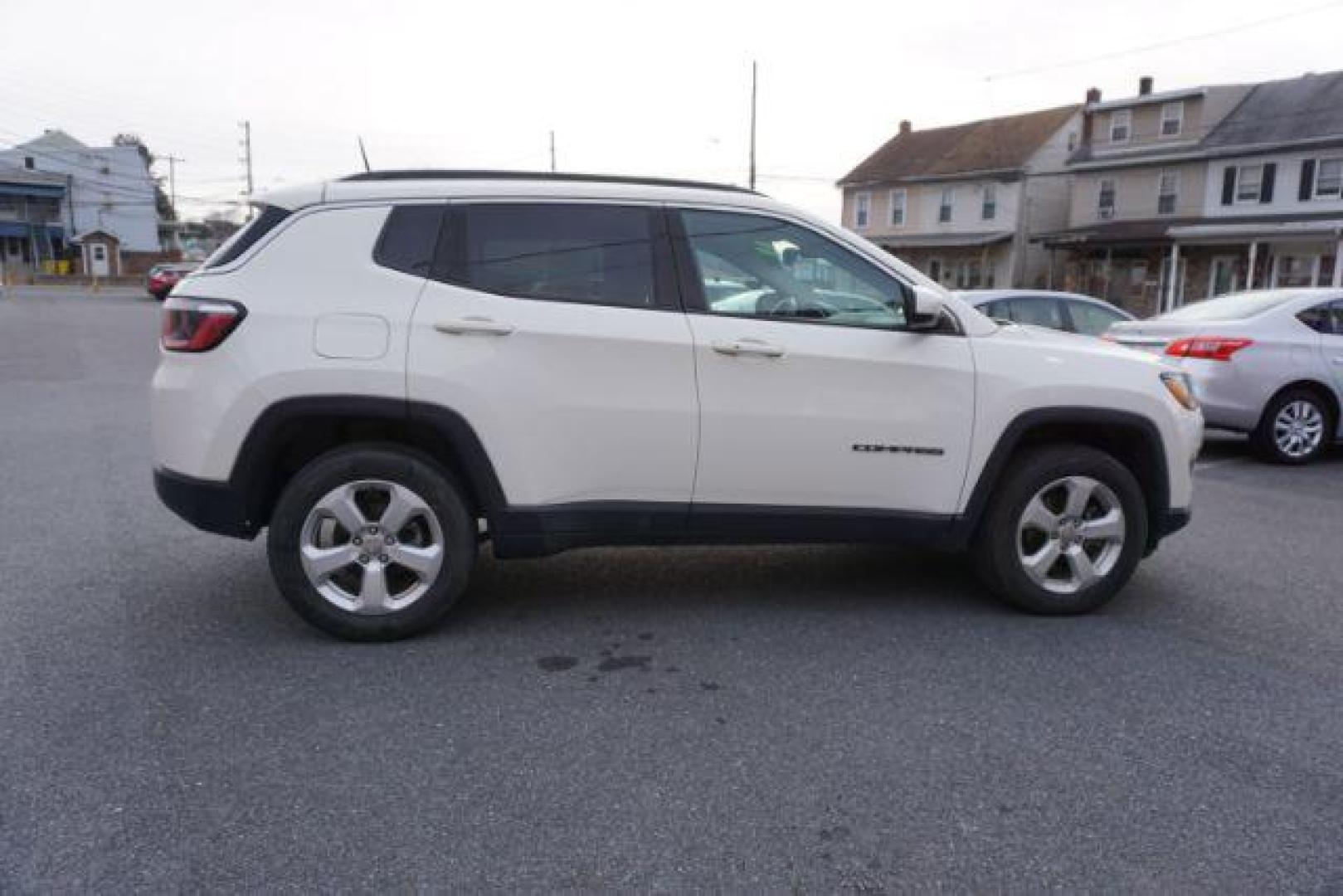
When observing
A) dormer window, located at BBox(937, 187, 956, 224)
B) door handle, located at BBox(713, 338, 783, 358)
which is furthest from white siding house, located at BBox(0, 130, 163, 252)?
door handle, located at BBox(713, 338, 783, 358)

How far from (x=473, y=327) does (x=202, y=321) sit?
1063 mm

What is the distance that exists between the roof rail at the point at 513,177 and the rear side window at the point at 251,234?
0.33 meters

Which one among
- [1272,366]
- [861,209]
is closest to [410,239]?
[1272,366]

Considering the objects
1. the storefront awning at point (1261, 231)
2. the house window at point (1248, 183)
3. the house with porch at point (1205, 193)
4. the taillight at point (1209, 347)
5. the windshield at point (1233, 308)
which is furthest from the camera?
the house window at point (1248, 183)

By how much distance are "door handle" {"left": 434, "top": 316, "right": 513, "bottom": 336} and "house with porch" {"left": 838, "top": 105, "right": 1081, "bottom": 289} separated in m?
40.6

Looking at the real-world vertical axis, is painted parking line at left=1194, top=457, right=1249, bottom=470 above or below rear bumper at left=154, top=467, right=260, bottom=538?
below

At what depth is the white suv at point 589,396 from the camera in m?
4.12

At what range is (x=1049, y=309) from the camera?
37.8ft

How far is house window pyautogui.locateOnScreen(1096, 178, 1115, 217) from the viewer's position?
3909 cm

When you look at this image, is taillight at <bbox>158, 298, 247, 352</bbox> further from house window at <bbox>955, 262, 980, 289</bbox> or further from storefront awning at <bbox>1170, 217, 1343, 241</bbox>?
house window at <bbox>955, 262, 980, 289</bbox>

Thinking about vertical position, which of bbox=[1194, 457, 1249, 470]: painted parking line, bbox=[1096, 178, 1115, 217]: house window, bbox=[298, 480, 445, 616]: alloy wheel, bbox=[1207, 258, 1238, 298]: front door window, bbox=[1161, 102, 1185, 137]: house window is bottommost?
bbox=[1194, 457, 1249, 470]: painted parking line

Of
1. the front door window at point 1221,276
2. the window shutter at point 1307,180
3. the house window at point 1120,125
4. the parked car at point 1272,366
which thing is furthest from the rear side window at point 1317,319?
the house window at point 1120,125

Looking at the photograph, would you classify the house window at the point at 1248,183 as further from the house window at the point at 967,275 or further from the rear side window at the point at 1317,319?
the rear side window at the point at 1317,319

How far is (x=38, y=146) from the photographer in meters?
71.2
